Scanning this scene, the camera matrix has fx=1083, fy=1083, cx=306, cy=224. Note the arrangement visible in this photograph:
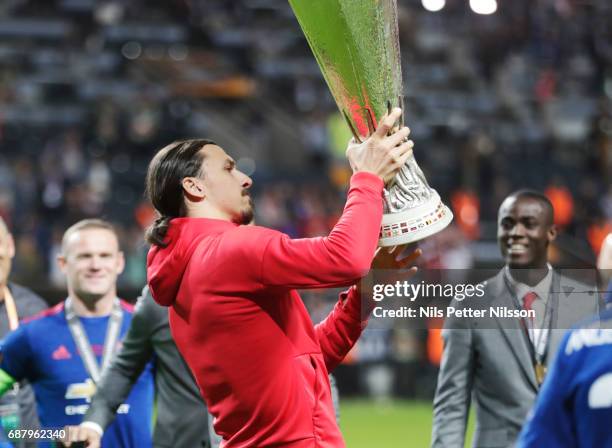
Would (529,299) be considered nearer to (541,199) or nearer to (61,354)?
(541,199)

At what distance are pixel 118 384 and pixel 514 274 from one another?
1.73 m

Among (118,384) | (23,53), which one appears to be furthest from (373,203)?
(23,53)

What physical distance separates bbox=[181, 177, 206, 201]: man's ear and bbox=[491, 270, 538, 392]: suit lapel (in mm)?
1357

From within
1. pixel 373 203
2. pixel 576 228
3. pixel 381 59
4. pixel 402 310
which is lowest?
pixel 402 310

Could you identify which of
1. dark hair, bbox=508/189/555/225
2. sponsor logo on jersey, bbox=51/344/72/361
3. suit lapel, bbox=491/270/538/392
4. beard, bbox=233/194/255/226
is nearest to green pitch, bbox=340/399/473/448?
dark hair, bbox=508/189/555/225

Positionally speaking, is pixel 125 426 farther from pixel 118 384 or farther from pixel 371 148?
pixel 371 148

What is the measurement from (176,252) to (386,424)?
938 cm

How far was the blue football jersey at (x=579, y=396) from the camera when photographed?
96.7 inches

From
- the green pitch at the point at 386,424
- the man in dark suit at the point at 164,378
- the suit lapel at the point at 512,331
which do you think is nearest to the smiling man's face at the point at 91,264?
the man in dark suit at the point at 164,378

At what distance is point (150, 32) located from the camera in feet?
67.4

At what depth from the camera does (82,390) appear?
5.05m

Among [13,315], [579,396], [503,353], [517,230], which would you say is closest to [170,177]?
[579,396]

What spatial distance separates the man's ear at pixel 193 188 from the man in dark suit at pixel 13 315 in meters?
2.15

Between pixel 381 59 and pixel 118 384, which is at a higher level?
pixel 381 59
